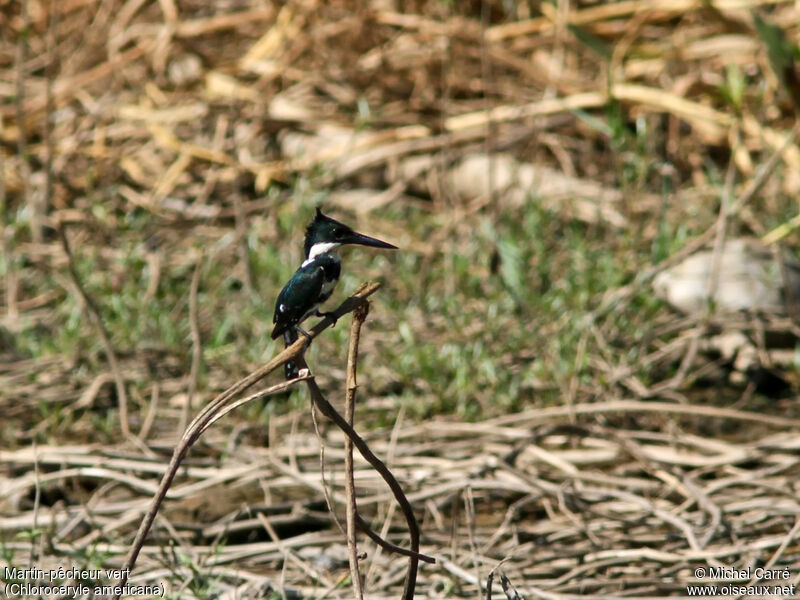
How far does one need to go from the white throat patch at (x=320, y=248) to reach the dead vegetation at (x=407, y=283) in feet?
3.06

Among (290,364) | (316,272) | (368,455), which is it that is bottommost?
(368,455)

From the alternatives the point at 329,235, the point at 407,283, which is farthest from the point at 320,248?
the point at 407,283

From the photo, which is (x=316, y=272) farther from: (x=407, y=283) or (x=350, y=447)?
(x=407, y=283)

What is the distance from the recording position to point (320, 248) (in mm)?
1573

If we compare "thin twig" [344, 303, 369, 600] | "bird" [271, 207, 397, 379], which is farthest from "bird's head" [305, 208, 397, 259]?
"thin twig" [344, 303, 369, 600]

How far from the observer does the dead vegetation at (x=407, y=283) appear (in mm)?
2682

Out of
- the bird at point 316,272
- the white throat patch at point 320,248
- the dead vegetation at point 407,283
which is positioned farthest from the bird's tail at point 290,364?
the dead vegetation at point 407,283

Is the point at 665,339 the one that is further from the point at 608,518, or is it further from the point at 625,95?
the point at 625,95

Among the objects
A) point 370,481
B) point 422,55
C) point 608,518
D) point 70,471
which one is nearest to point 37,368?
point 70,471

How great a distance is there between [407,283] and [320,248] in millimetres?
2724

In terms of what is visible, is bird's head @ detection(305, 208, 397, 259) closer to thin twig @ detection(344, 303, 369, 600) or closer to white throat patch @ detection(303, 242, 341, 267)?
white throat patch @ detection(303, 242, 341, 267)

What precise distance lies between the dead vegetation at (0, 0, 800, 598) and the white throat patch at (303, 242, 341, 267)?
932mm

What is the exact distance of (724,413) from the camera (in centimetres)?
297

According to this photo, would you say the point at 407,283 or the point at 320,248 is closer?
the point at 320,248
